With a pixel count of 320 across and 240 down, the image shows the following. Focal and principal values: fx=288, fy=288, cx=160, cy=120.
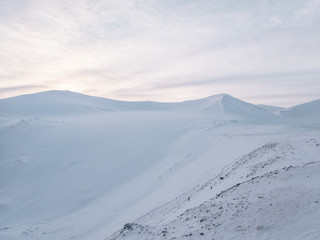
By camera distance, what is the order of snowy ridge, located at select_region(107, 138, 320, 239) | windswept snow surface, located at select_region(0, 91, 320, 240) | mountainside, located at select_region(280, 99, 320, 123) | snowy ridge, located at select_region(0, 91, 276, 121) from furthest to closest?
mountainside, located at select_region(280, 99, 320, 123), snowy ridge, located at select_region(0, 91, 276, 121), windswept snow surface, located at select_region(0, 91, 320, 240), snowy ridge, located at select_region(107, 138, 320, 239)

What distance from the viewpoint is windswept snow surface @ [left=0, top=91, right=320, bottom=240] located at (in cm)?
780

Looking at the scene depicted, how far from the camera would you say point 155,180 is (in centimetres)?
2159

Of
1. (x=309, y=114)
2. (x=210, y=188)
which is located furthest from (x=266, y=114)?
(x=210, y=188)

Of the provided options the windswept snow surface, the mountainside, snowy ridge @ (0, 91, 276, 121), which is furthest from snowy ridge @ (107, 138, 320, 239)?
the mountainside

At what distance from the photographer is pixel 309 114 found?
73125mm

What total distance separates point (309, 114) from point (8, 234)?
73679mm

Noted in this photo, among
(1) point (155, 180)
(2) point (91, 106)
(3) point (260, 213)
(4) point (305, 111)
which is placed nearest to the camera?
(3) point (260, 213)

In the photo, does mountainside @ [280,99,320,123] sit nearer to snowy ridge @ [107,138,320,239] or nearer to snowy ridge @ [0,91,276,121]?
snowy ridge @ [0,91,276,121]

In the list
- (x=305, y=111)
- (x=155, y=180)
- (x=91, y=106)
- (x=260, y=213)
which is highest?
(x=91, y=106)

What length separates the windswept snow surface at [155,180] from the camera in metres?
7.80

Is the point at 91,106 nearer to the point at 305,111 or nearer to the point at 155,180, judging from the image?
the point at 155,180

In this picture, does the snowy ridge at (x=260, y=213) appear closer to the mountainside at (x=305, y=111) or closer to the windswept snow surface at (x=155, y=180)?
the windswept snow surface at (x=155, y=180)

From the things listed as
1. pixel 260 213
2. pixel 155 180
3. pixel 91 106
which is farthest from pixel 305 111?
pixel 260 213

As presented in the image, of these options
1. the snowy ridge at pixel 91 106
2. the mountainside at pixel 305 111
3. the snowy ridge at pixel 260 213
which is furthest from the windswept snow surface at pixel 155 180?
the mountainside at pixel 305 111
